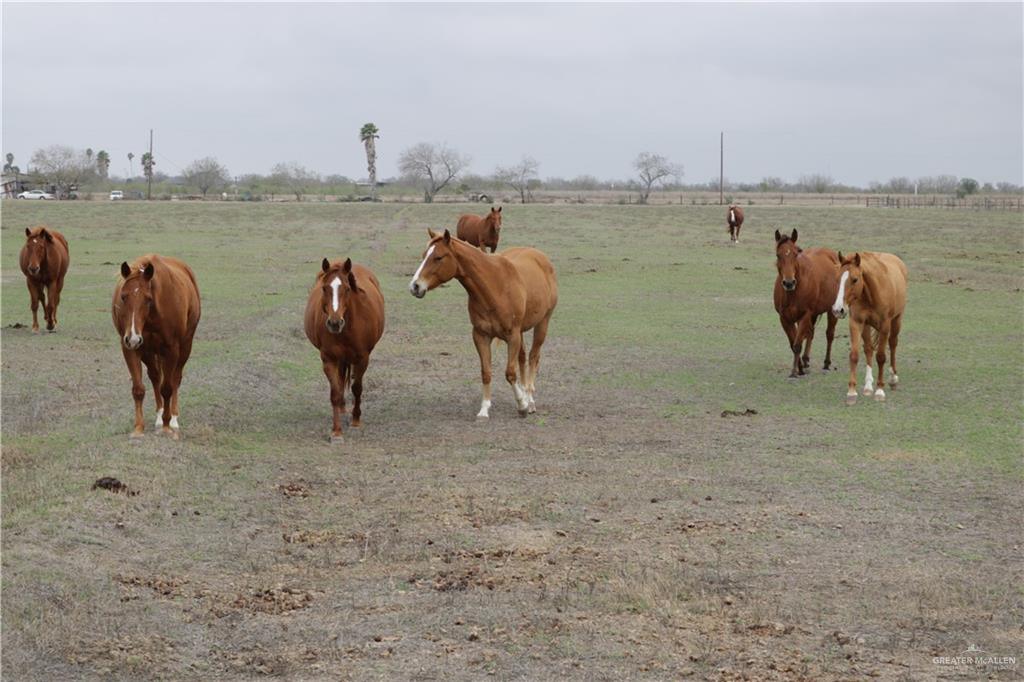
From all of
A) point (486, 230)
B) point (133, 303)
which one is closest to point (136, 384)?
point (133, 303)

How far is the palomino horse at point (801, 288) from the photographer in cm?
1442

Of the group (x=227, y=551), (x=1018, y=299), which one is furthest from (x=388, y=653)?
(x=1018, y=299)

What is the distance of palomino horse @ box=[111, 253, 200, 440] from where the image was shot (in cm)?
955

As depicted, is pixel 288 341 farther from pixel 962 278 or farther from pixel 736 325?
pixel 962 278

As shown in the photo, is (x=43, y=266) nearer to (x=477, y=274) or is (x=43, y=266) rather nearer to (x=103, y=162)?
(x=477, y=274)

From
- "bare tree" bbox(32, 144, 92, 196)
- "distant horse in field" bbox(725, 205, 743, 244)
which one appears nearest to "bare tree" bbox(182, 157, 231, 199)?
"bare tree" bbox(32, 144, 92, 196)

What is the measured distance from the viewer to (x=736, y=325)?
1989 cm

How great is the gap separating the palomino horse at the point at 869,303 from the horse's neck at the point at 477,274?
3.75 metres

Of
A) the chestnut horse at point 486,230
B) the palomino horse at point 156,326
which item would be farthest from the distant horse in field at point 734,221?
the palomino horse at point 156,326

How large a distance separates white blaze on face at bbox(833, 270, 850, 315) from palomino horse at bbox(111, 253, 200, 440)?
6.70 metres

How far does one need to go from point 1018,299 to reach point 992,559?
1772cm

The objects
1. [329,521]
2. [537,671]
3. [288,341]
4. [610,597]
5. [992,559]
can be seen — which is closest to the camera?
[537,671]

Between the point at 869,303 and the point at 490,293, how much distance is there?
4.45 m

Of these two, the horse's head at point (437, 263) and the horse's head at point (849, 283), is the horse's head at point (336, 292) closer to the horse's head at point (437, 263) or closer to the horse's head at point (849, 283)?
the horse's head at point (437, 263)
